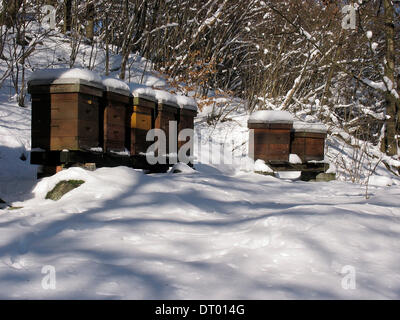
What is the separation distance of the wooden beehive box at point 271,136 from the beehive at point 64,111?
2.95 meters

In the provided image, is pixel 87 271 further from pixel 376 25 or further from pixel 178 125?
pixel 376 25

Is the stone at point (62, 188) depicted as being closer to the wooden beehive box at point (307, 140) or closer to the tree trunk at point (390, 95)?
the wooden beehive box at point (307, 140)

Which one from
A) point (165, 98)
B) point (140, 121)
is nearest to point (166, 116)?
point (165, 98)

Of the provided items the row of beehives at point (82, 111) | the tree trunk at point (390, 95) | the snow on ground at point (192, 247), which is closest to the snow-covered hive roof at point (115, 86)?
the row of beehives at point (82, 111)

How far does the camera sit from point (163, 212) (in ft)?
10.6

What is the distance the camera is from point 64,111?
4828 millimetres

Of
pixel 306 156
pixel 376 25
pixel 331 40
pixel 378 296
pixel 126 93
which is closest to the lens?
pixel 378 296

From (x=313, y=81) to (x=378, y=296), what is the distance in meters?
11.5

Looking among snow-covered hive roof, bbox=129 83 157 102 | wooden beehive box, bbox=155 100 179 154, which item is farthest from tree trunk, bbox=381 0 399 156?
snow-covered hive roof, bbox=129 83 157 102

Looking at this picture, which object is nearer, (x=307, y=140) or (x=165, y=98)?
(x=165, y=98)

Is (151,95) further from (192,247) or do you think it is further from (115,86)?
(192,247)

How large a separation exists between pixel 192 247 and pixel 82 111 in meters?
3.02
